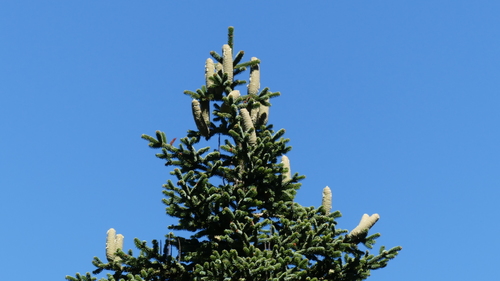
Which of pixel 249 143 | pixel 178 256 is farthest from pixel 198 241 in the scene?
pixel 249 143

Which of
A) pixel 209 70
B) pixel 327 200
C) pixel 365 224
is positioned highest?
pixel 209 70

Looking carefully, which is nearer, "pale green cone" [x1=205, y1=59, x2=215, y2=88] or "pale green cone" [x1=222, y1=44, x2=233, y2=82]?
"pale green cone" [x1=205, y1=59, x2=215, y2=88]

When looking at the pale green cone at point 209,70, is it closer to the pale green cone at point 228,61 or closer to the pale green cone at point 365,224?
the pale green cone at point 228,61

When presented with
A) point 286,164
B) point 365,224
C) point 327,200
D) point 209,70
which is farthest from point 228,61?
point 365,224

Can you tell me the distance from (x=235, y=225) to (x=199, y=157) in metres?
1.80

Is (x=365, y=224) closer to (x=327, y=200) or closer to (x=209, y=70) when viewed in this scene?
(x=327, y=200)

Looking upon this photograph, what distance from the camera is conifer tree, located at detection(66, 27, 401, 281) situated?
36.2 feet

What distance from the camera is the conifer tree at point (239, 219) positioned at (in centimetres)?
1102

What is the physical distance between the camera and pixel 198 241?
477 inches

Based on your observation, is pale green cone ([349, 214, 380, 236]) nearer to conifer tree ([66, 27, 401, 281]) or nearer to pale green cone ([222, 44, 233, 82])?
conifer tree ([66, 27, 401, 281])

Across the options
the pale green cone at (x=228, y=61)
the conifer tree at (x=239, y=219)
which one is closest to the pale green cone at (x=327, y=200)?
the conifer tree at (x=239, y=219)

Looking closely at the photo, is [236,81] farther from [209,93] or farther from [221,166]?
[221,166]

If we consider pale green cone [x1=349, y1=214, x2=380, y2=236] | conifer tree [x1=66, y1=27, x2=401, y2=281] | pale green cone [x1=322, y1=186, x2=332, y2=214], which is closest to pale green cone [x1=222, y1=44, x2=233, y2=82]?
conifer tree [x1=66, y1=27, x2=401, y2=281]

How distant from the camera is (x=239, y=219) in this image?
37.9 feet
